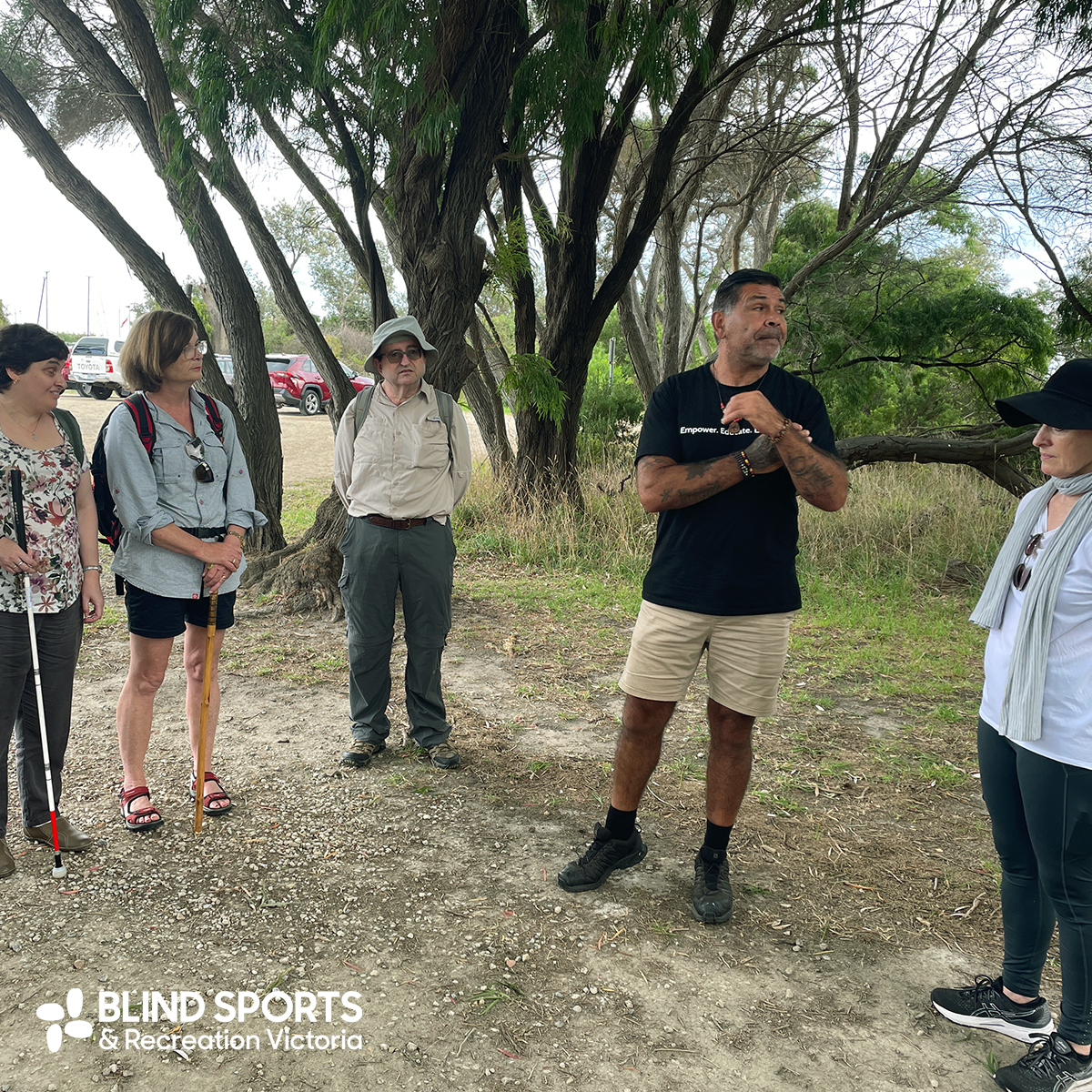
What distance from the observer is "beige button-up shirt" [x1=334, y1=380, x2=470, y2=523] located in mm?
3963

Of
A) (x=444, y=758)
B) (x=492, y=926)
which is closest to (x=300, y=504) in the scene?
(x=444, y=758)

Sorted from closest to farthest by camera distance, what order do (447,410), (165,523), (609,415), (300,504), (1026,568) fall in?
(1026,568)
(165,523)
(447,410)
(300,504)
(609,415)

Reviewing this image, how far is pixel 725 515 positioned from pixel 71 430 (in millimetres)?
2420

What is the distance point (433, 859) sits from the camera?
332 centimetres

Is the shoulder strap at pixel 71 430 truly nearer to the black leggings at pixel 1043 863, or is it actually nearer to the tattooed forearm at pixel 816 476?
the tattooed forearm at pixel 816 476

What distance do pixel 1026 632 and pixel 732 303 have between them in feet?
4.34

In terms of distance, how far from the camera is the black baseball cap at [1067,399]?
2119 mm

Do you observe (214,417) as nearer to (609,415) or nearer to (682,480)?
(682,480)

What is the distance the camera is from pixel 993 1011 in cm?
243

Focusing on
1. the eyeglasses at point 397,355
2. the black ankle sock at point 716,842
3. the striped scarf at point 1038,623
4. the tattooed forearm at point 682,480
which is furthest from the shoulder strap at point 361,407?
the striped scarf at point 1038,623

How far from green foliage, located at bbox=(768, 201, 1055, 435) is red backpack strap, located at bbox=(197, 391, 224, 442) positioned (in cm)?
728

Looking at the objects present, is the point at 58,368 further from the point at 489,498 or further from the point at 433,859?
the point at 489,498

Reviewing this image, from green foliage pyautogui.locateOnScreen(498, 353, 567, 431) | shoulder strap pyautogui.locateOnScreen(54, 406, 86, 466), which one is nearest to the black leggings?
shoulder strap pyautogui.locateOnScreen(54, 406, 86, 466)

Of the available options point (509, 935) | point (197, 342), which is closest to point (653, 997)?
point (509, 935)
